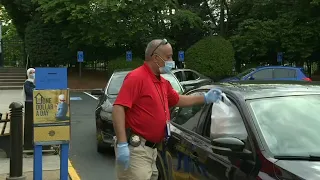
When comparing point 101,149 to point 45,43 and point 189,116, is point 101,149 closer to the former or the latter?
point 189,116

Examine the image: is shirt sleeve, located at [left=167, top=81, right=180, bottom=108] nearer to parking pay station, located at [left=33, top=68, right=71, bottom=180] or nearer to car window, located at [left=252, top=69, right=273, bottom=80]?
parking pay station, located at [left=33, top=68, right=71, bottom=180]

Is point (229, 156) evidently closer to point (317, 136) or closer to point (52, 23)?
point (317, 136)

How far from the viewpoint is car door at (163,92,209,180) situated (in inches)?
163

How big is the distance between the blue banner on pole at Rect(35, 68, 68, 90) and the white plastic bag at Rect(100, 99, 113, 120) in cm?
188

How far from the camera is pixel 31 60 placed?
30625 millimetres

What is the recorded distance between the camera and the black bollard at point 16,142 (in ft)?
18.5

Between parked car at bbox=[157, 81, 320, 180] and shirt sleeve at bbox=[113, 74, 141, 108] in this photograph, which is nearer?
parked car at bbox=[157, 81, 320, 180]

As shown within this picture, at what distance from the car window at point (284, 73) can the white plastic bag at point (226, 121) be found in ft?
43.8

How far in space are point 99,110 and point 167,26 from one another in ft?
73.0

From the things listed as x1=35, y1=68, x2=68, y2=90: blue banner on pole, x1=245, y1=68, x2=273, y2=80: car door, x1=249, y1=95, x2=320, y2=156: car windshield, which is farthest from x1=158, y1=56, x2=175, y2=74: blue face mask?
x1=245, y1=68, x2=273, y2=80: car door

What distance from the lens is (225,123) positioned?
3676mm

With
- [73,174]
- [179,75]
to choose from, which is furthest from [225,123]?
[179,75]

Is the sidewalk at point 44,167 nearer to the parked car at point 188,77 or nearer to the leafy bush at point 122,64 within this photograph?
the parked car at point 188,77

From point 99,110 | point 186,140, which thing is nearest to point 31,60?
point 99,110
